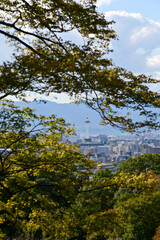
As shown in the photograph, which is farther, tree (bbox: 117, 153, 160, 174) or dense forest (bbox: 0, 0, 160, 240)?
tree (bbox: 117, 153, 160, 174)

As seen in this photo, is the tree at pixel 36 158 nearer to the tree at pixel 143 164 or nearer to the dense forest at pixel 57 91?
the dense forest at pixel 57 91

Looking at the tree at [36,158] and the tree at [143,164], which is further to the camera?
the tree at [143,164]

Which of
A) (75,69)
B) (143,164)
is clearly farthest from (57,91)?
(143,164)

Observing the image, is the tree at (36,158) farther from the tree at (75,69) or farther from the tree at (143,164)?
the tree at (143,164)

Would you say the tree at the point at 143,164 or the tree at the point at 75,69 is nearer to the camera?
the tree at the point at 75,69

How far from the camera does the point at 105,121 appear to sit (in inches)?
228

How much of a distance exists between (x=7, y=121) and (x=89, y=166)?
2382 millimetres

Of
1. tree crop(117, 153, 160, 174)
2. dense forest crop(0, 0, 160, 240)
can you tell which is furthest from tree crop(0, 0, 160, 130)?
tree crop(117, 153, 160, 174)

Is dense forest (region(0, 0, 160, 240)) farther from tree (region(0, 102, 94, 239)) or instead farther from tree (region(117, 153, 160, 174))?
tree (region(117, 153, 160, 174))

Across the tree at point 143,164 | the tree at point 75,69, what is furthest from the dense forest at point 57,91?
the tree at point 143,164

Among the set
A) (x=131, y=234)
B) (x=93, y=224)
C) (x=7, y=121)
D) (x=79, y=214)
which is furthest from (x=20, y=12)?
(x=131, y=234)

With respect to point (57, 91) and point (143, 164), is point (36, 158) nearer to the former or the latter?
point (57, 91)

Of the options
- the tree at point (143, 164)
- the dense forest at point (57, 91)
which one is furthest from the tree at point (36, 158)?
the tree at point (143, 164)

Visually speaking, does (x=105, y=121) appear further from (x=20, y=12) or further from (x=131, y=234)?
(x=131, y=234)
